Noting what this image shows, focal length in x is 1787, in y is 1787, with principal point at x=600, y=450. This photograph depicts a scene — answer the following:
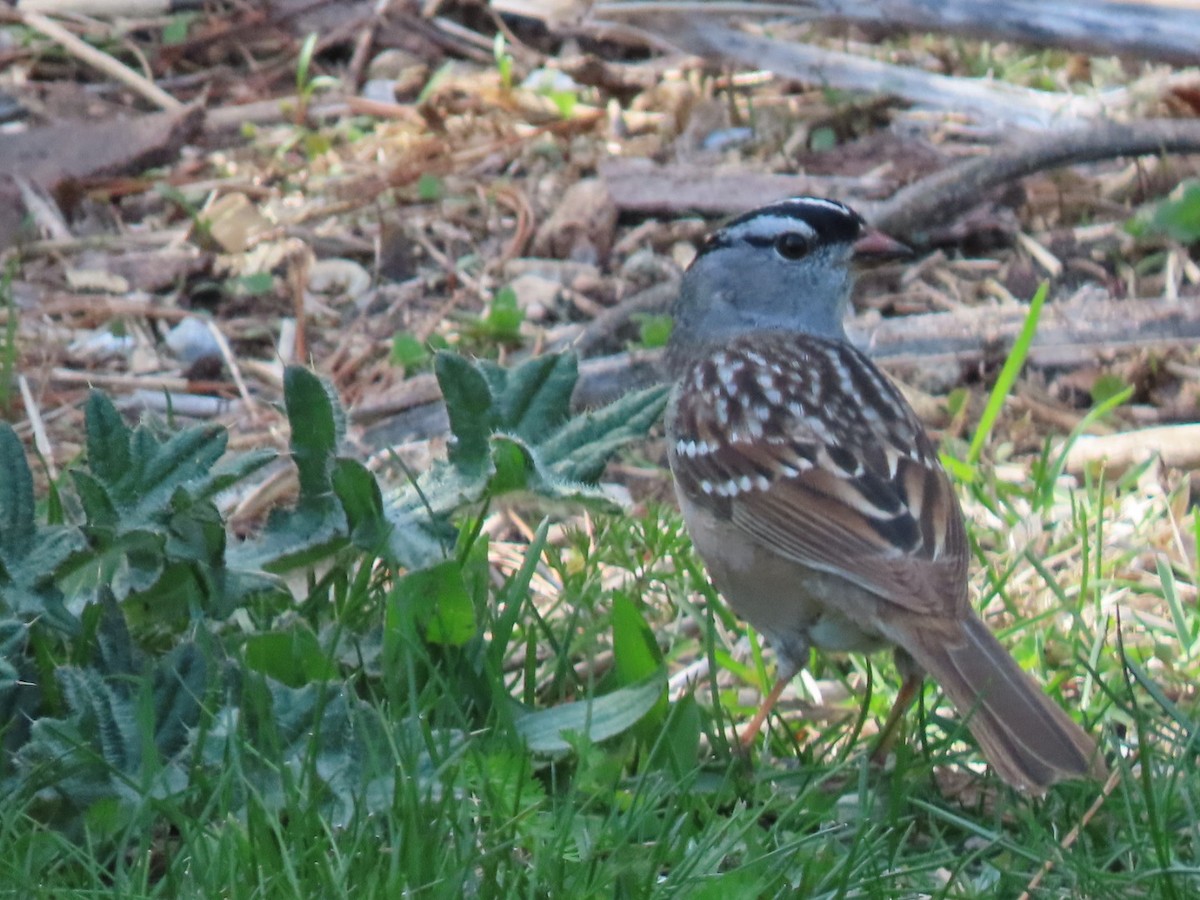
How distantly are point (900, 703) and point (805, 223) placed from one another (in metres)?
1.46

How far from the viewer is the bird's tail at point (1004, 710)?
3.13 meters

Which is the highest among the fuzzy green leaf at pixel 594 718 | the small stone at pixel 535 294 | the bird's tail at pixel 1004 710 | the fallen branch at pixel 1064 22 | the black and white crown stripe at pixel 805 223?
the fallen branch at pixel 1064 22

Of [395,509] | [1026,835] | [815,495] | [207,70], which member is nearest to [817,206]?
[815,495]

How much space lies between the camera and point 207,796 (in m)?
3.16

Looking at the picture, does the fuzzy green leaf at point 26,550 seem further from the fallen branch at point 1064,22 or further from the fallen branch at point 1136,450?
the fallen branch at point 1064,22

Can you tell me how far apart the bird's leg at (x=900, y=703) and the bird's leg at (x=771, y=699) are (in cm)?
21

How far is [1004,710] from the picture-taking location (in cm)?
324

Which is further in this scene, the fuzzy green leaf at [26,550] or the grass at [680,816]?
→ the fuzzy green leaf at [26,550]

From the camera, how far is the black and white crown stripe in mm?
4586


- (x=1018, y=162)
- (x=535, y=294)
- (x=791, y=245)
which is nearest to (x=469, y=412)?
(x=791, y=245)

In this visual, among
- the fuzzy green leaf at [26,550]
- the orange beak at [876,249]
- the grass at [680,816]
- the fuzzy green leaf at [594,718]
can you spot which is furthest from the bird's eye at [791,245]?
the fuzzy green leaf at [26,550]

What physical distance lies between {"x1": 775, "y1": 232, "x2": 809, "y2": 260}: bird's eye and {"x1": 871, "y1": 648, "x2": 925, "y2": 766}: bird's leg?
1.34m

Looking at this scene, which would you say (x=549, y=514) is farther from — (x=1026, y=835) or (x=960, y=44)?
(x=960, y=44)

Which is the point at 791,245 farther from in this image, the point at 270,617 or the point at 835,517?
the point at 270,617
